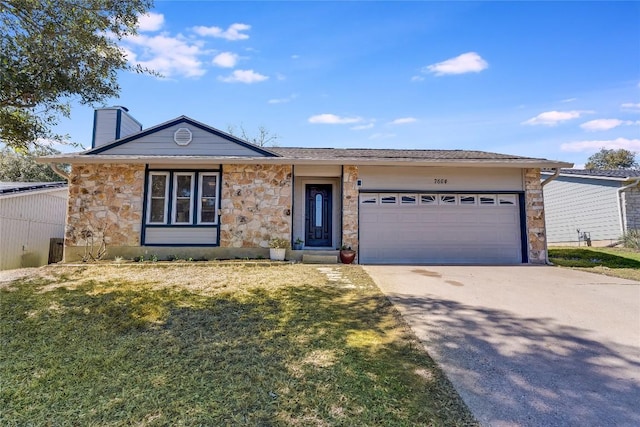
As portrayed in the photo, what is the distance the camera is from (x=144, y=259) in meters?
9.01

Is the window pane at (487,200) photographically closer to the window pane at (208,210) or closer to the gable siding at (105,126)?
the window pane at (208,210)

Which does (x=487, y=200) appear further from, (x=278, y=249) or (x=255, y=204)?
(x=255, y=204)

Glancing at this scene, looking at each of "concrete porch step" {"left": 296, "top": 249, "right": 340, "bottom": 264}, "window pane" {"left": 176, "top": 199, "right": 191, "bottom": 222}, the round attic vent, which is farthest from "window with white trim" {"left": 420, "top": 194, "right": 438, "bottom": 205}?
the round attic vent

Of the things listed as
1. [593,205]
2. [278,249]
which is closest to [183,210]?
[278,249]

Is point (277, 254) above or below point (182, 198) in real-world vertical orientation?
below

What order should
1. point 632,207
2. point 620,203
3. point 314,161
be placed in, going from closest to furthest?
point 314,161
point 632,207
point 620,203

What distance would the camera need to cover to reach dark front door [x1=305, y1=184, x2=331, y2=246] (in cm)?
1022

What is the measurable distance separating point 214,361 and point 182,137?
8.11m

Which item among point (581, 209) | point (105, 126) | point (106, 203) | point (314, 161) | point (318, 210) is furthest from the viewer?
point (581, 209)

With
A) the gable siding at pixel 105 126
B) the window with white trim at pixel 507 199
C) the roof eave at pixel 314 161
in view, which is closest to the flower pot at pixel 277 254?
the roof eave at pixel 314 161

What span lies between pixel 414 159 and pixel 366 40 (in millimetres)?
3443

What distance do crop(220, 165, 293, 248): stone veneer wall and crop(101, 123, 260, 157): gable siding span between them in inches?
22.0

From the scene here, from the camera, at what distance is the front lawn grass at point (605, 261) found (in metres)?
7.75

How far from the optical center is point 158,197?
940 centimetres
